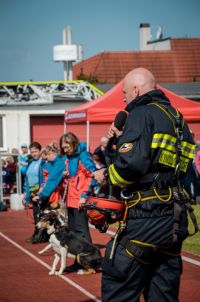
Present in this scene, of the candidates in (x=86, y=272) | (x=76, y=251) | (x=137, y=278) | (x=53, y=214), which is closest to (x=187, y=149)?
(x=137, y=278)

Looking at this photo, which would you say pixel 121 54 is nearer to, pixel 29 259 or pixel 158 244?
pixel 29 259

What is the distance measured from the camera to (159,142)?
4953 mm

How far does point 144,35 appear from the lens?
62.3 metres

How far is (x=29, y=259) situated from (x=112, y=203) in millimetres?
6766

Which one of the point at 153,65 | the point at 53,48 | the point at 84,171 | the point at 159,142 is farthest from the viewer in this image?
the point at 153,65

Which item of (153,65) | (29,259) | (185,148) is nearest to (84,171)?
(29,259)

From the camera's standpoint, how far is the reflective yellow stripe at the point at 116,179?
4.94 meters

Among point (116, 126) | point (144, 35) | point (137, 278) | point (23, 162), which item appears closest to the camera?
point (137, 278)

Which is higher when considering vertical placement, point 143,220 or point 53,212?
point 143,220

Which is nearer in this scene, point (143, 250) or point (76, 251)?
point (143, 250)

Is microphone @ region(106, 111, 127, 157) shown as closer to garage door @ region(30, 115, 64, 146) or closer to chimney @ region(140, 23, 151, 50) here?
garage door @ region(30, 115, 64, 146)

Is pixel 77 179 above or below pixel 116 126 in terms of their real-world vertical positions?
below

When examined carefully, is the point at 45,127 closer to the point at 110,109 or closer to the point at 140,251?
the point at 110,109

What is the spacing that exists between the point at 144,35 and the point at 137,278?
58.3 metres
